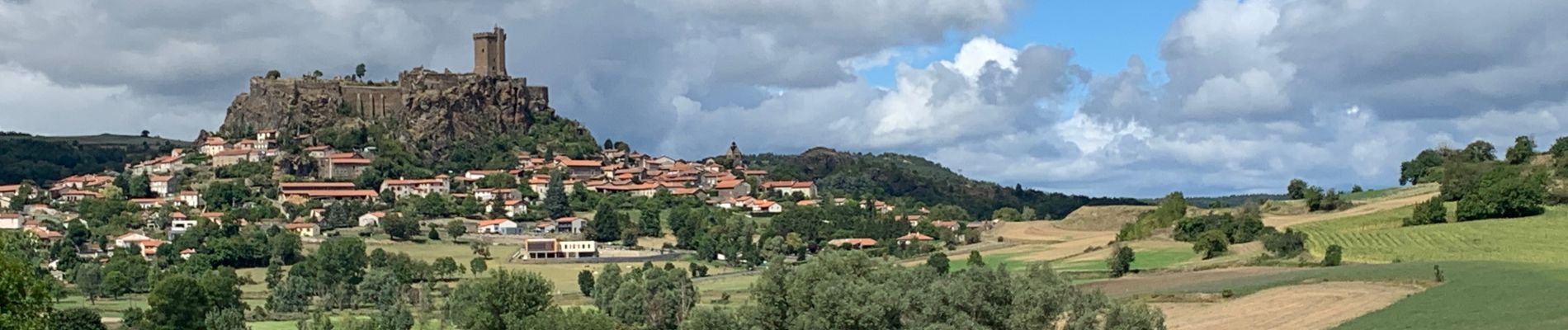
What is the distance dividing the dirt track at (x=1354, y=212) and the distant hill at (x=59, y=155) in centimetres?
11597

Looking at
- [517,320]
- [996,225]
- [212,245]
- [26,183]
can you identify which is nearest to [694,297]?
[517,320]

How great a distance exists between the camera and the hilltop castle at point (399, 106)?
6280 inches

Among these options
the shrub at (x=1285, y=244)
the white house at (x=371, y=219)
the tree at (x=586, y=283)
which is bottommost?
the tree at (x=586, y=283)

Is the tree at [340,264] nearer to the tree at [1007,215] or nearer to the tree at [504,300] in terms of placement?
the tree at [504,300]

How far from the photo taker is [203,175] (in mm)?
145000

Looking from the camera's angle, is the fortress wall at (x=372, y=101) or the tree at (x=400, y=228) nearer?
the tree at (x=400, y=228)

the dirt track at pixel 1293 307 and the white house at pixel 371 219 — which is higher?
the white house at pixel 371 219

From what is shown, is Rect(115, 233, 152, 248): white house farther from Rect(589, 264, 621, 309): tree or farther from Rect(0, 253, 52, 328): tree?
Rect(0, 253, 52, 328): tree

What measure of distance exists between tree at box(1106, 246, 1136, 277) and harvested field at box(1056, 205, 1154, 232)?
35261 mm

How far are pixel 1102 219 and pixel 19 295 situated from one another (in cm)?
9675

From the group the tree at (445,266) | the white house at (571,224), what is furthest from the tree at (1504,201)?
the white house at (571,224)

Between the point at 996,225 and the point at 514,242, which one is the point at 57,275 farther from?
the point at 996,225

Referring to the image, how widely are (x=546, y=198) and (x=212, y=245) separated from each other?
3496 cm

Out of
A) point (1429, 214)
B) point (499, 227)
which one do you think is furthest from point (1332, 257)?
point (499, 227)
